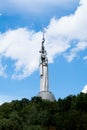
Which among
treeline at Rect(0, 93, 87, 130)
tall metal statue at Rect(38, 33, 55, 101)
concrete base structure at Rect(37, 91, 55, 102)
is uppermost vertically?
tall metal statue at Rect(38, 33, 55, 101)

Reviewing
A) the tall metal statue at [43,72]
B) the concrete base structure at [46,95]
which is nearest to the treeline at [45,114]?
the concrete base structure at [46,95]

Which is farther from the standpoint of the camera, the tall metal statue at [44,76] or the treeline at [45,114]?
the tall metal statue at [44,76]

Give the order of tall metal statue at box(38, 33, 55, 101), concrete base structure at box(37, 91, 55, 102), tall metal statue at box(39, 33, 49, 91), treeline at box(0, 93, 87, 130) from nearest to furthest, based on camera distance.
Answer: treeline at box(0, 93, 87, 130) < concrete base structure at box(37, 91, 55, 102) < tall metal statue at box(38, 33, 55, 101) < tall metal statue at box(39, 33, 49, 91)

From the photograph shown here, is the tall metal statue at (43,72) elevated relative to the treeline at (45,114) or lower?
elevated

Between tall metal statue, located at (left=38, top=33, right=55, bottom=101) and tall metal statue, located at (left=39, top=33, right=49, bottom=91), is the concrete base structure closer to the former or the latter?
tall metal statue, located at (left=38, top=33, right=55, bottom=101)

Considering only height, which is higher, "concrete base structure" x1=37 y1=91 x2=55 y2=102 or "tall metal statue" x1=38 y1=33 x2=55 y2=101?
"tall metal statue" x1=38 y1=33 x2=55 y2=101

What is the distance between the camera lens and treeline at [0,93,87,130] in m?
57.3

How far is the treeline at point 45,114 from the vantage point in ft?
188

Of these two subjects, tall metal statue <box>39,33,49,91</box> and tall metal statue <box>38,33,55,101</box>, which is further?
tall metal statue <box>39,33,49,91</box>

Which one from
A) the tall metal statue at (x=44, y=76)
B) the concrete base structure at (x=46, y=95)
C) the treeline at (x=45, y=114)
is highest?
the tall metal statue at (x=44, y=76)

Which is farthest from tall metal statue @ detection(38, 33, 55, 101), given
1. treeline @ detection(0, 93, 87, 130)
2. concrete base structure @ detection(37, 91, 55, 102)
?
treeline @ detection(0, 93, 87, 130)

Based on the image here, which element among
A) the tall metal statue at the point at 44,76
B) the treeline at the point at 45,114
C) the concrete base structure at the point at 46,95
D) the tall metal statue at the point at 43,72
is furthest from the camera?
the tall metal statue at the point at 43,72

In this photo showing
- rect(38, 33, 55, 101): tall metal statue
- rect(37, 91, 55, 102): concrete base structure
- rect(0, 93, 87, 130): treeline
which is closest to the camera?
rect(0, 93, 87, 130): treeline

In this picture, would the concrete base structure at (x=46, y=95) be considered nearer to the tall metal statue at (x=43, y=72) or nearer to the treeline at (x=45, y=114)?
the tall metal statue at (x=43, y=72)
